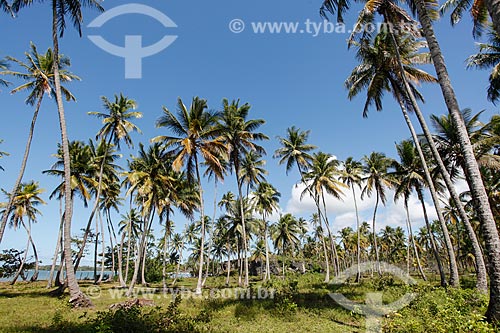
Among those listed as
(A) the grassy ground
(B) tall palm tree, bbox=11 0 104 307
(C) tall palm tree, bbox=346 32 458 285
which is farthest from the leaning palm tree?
(B) tall palm tree, bbox=11 0 104 307

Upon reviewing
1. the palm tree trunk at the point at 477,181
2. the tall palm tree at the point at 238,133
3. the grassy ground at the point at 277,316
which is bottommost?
the grassy ground at the point at 277,316

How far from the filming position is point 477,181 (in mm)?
7703

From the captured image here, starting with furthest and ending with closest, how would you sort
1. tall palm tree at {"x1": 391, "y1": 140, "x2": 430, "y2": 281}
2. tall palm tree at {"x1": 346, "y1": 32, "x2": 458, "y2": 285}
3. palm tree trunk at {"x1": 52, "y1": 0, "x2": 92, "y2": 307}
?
1. tall palm tree at {"x1": 391, "y1": 140, "x2": 430, "y2": 281}
2. tall palm tree at {"x1": 346, "y1": 32, "x2": 458, "y2": 285}
3. palm tree trunk at {"x1": 52, "y1": 0, "x2": 92, "y2": 307}

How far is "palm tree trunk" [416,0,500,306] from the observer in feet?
21.9

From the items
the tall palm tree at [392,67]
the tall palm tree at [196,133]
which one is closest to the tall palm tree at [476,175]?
the tall palm tree at [392,67]

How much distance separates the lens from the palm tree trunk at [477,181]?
6.66 meters

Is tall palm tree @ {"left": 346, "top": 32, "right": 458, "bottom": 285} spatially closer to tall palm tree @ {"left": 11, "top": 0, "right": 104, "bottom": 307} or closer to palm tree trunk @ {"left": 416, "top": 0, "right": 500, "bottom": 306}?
palm tree trunk @ {"left": 416, "top": 0, "right": 500, "bottom": 306}

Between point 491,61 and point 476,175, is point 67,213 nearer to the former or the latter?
point 476,175

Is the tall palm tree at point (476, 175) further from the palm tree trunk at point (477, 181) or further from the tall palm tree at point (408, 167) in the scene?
the tall palm tree at point (408, 167)

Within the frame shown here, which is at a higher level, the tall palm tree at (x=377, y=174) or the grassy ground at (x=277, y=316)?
the tall palm tree at (x=377, y=174)

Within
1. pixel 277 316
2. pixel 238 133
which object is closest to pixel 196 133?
pixel 238 133

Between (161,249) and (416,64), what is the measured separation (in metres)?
61.2

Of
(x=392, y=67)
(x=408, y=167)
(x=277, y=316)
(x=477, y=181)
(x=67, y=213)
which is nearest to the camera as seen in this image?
(x=477, y=181)

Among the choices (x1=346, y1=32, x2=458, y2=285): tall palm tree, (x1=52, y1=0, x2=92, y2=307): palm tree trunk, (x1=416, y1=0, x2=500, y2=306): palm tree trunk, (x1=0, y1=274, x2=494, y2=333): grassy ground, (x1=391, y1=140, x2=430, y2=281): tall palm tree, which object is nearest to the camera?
(x1=416, y1=0, x2=500, y2=306): palm tree trunk
